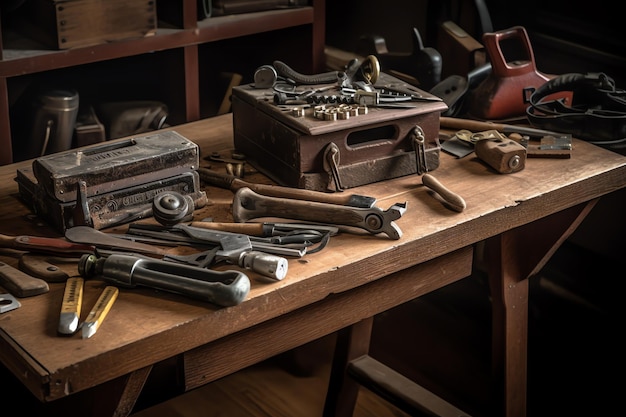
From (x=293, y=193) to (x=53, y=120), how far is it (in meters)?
0.96

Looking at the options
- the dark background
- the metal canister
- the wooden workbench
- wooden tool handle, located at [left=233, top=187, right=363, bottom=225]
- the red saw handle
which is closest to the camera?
the wooden workbench

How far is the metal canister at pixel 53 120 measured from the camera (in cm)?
267

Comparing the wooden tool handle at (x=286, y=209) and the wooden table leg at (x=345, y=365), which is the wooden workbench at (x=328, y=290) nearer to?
the wooden tool handle at (x=286, y=209)

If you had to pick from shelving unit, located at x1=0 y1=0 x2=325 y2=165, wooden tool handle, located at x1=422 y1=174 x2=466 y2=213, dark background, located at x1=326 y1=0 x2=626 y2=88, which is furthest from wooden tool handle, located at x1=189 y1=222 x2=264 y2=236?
dark background, located at x1=326 y1=0 x2=626 y2=88

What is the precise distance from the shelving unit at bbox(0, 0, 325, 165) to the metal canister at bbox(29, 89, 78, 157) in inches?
3.1

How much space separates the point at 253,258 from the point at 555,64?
5.52 ft

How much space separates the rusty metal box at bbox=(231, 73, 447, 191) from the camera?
6.88ft

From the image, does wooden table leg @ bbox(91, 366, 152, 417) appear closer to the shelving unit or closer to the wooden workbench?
the wooden workbench

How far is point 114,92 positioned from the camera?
127 inches

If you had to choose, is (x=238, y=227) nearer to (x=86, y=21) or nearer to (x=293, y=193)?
(x=293, y=193)

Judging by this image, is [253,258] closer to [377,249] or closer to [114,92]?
[377,249]

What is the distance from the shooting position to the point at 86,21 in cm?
257

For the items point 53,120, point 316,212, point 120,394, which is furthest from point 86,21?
point 120,394

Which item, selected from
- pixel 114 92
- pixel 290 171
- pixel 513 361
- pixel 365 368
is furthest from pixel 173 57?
pixel 513 361
